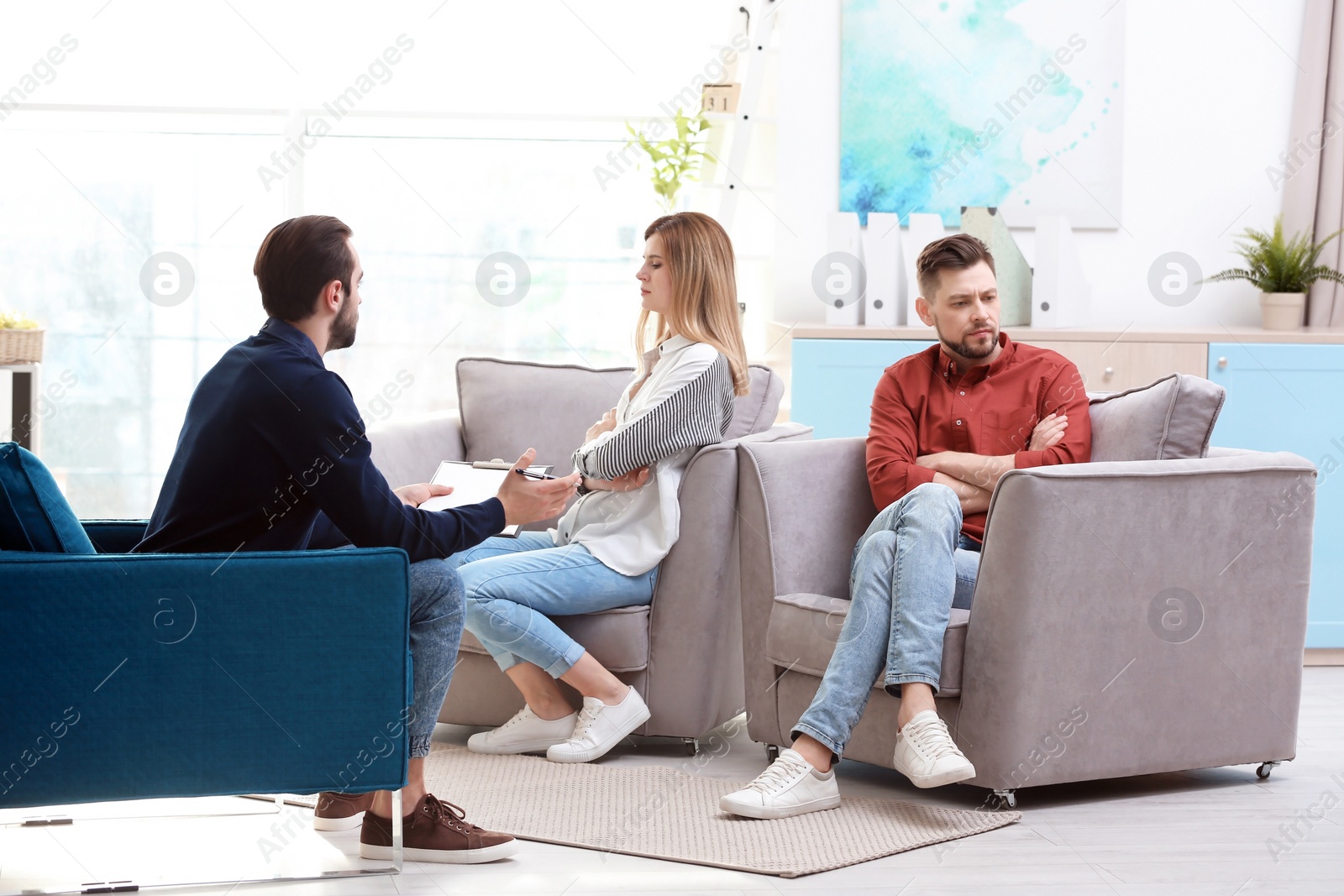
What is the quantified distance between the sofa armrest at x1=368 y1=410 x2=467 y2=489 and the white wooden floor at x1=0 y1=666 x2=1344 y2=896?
846 millimetres

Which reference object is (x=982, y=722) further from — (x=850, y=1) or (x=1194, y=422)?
(x=850, y=1)

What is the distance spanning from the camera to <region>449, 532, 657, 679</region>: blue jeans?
2.62 meters

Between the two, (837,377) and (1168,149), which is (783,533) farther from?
(1168,149)

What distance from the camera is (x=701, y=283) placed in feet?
9.09

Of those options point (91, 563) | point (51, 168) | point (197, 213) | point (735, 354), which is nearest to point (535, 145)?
point (197, 213)

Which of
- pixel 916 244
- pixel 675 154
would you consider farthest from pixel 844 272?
pixel 675 154

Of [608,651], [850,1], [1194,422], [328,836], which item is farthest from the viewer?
[850,1]

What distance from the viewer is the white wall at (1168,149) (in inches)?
162

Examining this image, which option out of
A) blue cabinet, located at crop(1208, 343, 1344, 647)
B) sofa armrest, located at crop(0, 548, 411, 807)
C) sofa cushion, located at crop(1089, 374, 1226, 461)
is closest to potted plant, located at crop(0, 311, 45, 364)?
Result: sofa armrest, located at crop(0, 548, 411, 807)

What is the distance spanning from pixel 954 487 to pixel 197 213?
3.32 meters

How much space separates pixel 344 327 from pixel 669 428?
0.78 meters

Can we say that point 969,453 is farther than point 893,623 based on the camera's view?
Yes

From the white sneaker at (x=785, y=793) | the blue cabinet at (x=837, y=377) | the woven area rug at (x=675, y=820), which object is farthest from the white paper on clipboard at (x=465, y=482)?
the blue cabinet at (x=837, y=377)

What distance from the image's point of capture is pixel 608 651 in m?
2.72
